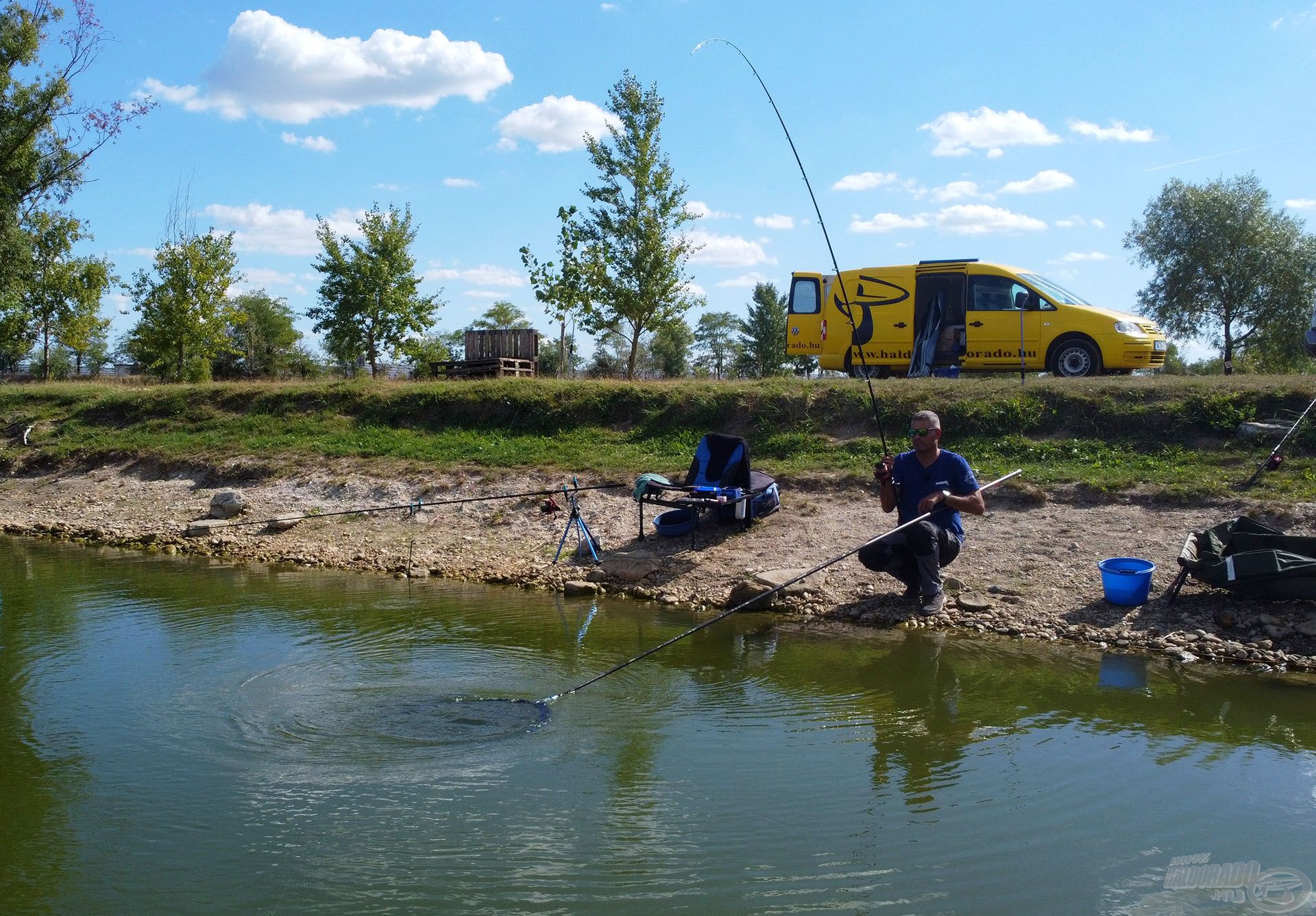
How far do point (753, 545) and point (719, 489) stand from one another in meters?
0.73

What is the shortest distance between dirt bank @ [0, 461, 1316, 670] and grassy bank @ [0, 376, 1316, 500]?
2.00ft

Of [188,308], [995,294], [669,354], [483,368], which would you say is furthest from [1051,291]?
[669,354]

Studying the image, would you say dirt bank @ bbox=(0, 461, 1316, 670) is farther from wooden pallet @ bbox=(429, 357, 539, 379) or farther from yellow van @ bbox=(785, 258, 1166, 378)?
wooden pallet @ bbox=(429, 357, 539, 379)

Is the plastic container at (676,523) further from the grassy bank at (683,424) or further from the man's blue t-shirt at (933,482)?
the man's blue t-shirt at (933,482)

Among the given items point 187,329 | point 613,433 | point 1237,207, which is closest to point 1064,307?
point 613,433

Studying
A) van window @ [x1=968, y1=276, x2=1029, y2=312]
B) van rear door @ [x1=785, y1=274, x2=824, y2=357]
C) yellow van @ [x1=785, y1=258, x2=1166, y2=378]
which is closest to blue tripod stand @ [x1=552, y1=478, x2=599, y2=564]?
yellow van @ [x1=785, y1=258, x2=1166, y2=378]

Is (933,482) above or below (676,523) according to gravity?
above

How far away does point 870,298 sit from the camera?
1773 centimetres

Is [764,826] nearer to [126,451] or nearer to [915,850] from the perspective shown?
[915,850]

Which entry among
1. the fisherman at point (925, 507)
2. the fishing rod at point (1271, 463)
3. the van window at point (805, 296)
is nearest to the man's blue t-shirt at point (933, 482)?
the fisherman at point (925, 507)

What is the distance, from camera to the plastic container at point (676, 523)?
1155cm

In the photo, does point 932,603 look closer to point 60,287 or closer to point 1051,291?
point 1051,291

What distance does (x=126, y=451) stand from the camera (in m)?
18.0

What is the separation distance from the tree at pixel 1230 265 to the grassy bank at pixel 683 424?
2064 centimetres
